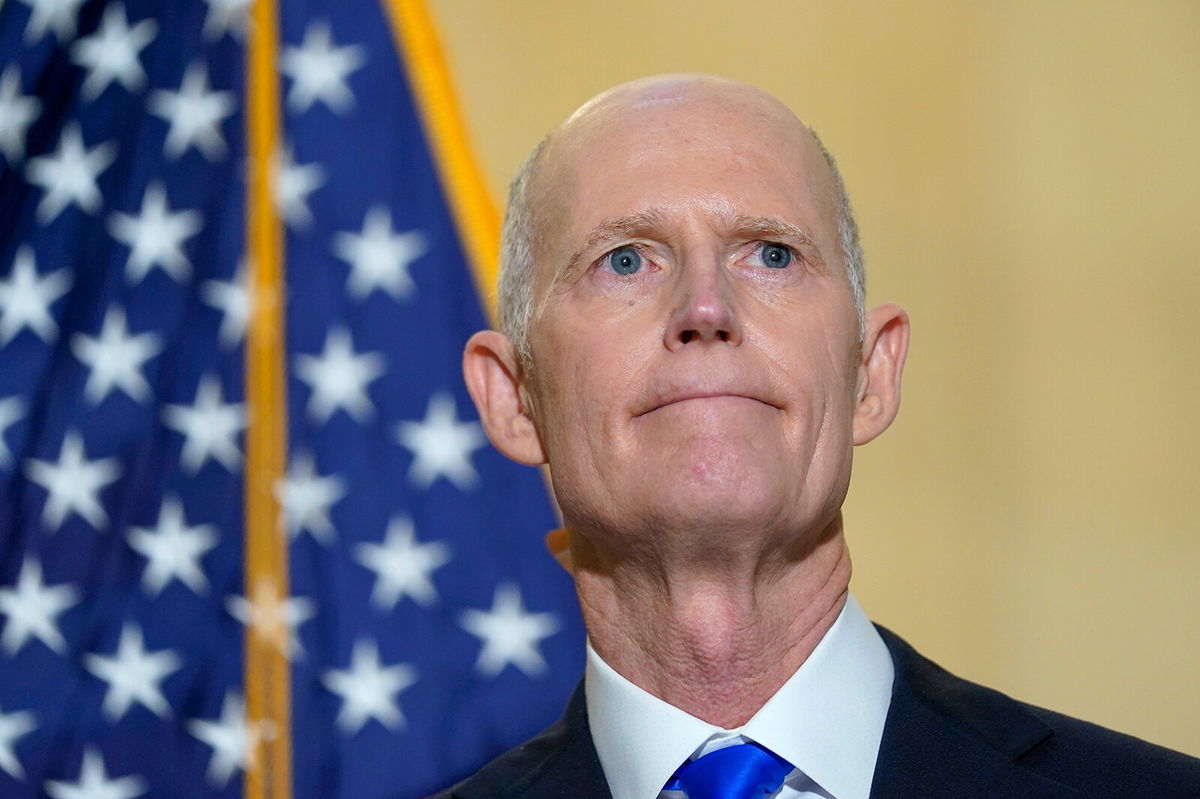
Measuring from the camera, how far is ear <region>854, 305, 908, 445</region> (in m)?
1.92

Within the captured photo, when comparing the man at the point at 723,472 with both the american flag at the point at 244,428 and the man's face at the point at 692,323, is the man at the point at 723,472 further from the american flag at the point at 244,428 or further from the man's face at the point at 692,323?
the american flag at the point at 244,428

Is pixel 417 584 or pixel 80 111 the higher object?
pixel 80 111

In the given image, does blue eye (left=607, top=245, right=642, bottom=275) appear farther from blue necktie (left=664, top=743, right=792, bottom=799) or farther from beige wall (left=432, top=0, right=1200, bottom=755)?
beige wall (left=432, top=0, right=1200, bottom=755)

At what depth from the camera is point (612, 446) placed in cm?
172

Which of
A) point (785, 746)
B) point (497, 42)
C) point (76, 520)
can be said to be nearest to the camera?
point (785, 746)

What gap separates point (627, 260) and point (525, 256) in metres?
0.22

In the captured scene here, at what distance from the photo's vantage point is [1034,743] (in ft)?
5.59

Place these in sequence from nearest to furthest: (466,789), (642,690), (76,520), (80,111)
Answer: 1. (642,690)
2. (466,789)
3. (76,520)
4. (80,111)

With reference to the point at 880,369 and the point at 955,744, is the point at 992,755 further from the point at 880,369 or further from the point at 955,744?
the point at 880,369

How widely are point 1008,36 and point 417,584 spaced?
202cm

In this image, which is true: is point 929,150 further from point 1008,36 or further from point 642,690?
point 642,690

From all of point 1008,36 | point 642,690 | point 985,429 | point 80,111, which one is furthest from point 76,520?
point 1008,36

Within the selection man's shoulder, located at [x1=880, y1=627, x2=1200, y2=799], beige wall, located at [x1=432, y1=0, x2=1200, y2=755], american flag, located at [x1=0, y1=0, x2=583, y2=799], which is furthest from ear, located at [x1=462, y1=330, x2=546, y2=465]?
beige wall, located at [x1=432, y1=0, x2=1200, y2=755]

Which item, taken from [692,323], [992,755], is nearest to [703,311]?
[692,323]
